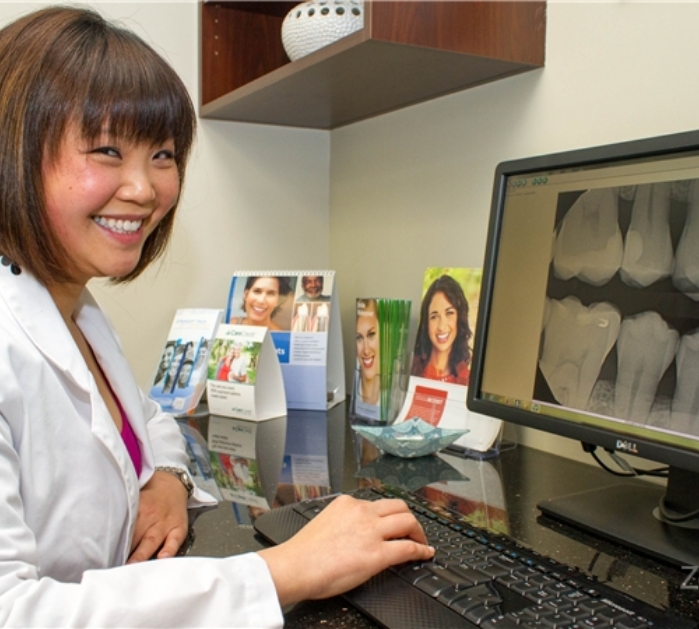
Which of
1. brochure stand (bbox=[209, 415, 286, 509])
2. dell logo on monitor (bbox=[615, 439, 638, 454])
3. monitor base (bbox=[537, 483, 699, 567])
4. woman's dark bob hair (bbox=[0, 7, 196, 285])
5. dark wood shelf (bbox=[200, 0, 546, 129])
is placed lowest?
brochure stand (bbox=[209, 415, 286, 509])

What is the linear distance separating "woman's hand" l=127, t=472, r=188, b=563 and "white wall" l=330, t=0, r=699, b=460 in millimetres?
611

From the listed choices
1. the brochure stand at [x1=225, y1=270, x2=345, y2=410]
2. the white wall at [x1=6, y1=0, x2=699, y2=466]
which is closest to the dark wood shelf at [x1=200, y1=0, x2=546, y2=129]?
the white wall at [x1=6, y1=0, x2=699, y2=466]

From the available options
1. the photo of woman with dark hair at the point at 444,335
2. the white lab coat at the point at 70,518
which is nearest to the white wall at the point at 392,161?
the photo of woman with dark hair at the point at 444,335

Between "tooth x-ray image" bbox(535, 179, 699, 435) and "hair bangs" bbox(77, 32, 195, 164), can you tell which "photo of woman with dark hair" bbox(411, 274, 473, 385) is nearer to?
"tooth x-ray image" bbox(535, 179, 699, 435)

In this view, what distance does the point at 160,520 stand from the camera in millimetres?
864

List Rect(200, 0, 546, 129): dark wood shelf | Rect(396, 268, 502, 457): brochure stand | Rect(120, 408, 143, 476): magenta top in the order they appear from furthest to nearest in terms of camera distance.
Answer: Rect(396, 268, 502, 457): brochure stand
Rect(200, 0, 546, 129): dark wood shelf
Rect(120, 408, 143, 476): magenta top

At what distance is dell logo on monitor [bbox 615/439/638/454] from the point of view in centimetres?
81

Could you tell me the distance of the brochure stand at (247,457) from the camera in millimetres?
1016

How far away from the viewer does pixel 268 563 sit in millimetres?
650

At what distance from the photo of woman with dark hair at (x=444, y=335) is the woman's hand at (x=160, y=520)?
51cm

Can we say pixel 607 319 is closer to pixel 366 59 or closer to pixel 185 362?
pixel 366 59

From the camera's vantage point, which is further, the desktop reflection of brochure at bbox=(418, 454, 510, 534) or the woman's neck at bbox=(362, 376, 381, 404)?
the woman's neck at bbox=(362, 376, 381, 404)

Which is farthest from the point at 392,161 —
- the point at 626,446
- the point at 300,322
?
the point at 626,446

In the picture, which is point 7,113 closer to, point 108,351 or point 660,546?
point 108,351
